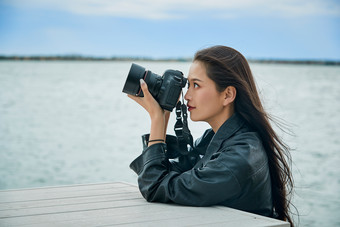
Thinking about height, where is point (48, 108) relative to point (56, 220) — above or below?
below

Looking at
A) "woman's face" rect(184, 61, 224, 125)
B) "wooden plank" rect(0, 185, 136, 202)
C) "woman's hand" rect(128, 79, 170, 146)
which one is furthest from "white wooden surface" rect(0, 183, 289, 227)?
"woman's face" rect(184, 61, 224, 125)

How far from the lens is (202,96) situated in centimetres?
191

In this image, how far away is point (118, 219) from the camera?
1.54 m

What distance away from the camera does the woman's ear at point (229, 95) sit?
1.91 metres

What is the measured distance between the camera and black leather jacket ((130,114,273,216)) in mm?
1668

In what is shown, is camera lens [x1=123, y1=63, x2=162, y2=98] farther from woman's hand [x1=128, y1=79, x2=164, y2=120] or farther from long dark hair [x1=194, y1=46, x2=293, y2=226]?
long dark hair [x1=194, y1=46, x2=293, y2=226]

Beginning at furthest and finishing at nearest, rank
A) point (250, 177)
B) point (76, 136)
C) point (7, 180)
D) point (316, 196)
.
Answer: point (76, 136)
point (7, 180)
point (316, 196)
point (250, 177)

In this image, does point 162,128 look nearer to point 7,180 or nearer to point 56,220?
point 56,220

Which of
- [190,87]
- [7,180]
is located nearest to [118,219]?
[190,87]

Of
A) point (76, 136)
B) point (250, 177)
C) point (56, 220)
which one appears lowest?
point (76, 136)

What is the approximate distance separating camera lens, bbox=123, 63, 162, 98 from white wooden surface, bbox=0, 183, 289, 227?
0.47 metres

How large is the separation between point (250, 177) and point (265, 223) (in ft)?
0.77

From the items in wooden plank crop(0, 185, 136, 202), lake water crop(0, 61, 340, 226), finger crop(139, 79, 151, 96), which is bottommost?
lake water crop(0, 61, 340, 226)

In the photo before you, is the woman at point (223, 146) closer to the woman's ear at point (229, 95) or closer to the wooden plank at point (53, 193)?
the woman's ear at point (229, 95)
